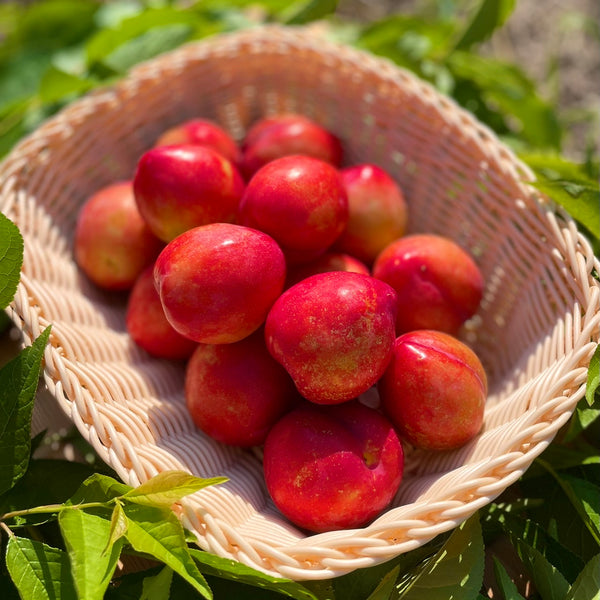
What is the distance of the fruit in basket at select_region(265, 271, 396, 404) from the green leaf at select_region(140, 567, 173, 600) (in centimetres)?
21

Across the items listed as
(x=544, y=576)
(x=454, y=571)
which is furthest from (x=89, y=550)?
(x=544, y=576)

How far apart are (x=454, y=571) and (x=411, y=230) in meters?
0.51

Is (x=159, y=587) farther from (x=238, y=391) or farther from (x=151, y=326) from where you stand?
(x=151, y=326)

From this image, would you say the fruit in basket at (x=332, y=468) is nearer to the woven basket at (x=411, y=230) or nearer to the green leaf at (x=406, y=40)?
the woven basket at (x=411, y=230)

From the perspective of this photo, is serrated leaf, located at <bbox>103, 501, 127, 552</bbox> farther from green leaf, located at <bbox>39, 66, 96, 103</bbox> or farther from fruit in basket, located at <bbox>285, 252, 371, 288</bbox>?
green leaf, located at <bbox>39, 66, 96, 103</bbox>

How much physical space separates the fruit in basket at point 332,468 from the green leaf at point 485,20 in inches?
30.3

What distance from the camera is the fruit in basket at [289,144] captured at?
0.92 meters

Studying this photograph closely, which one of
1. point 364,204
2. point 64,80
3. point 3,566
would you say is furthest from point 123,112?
point 3,566

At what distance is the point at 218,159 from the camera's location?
2.68 ft

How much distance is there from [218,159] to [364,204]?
201 millimetres

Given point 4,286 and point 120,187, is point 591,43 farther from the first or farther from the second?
point 4,286

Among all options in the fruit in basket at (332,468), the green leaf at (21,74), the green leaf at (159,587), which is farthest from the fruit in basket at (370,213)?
the green leaf at (21,74)

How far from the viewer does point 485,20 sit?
1.12m

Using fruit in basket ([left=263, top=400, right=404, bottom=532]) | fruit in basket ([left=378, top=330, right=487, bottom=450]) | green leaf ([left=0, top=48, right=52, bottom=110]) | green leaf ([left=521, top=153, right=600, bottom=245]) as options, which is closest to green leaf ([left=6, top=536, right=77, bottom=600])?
fruit in basket ([left=263, top=400, right=404, bottom=532])
